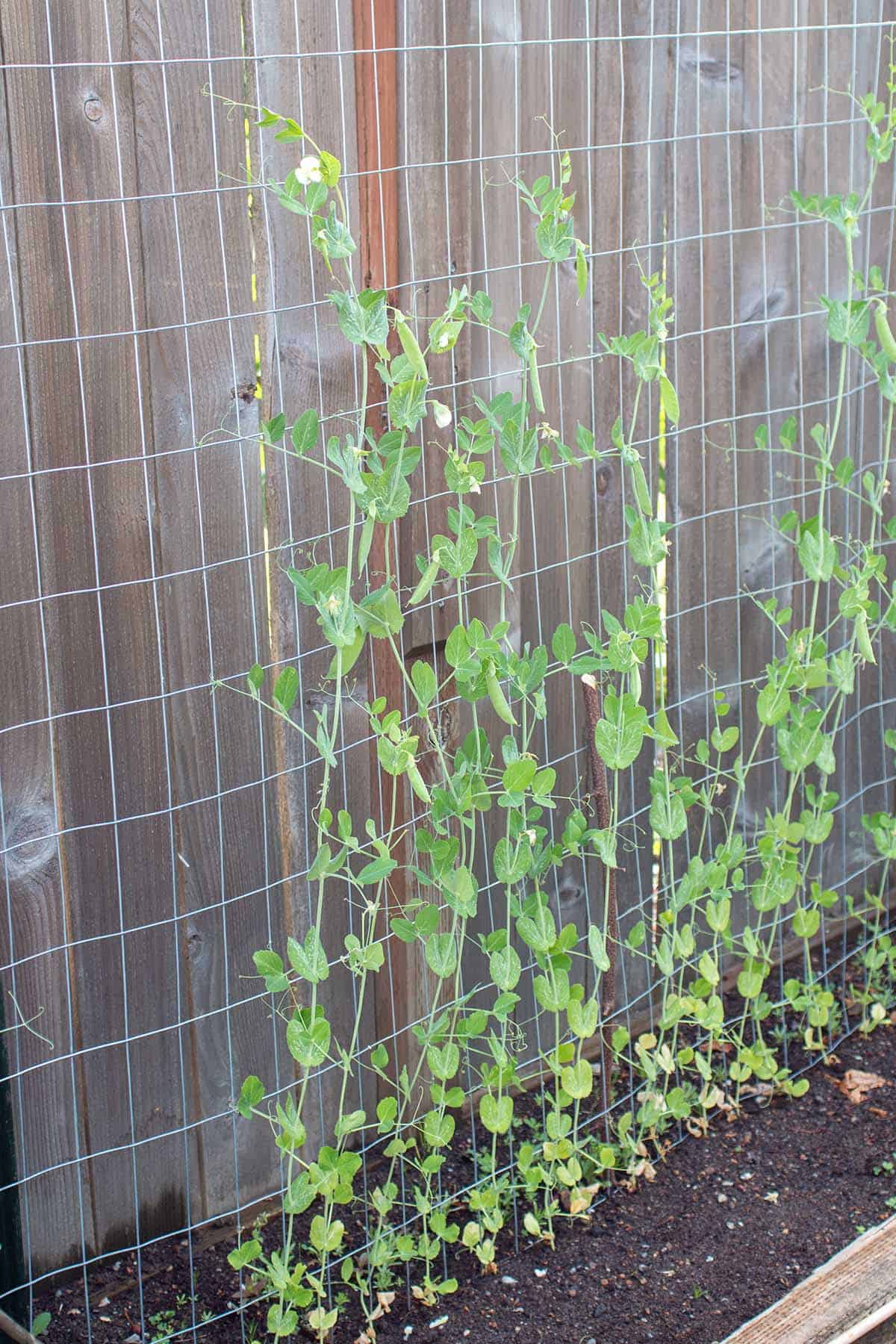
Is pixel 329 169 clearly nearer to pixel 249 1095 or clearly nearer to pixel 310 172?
pixel 310 172

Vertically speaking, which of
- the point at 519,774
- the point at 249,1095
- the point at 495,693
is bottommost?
the point at 249,1095

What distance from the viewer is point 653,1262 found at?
2.29 m

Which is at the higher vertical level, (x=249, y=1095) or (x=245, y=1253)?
(x=249, y=1095)

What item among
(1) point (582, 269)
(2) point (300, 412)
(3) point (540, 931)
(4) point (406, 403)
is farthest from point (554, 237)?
(3) point (540, 931)

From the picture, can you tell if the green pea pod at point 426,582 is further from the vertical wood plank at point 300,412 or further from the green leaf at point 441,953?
the green leaf at point 441,953

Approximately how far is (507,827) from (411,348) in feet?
3.00

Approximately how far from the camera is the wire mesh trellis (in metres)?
1.90

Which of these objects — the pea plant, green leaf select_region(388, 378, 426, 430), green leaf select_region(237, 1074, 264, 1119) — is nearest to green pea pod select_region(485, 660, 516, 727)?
the pea plant

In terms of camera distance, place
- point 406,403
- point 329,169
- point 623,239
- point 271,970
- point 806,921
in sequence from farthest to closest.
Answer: point 806,921 → point 623,239 → point 271,970 → point 406,403 → point 329,169

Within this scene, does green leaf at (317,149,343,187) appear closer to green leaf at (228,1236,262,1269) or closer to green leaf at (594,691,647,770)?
green leaf at (594,691,647,770)

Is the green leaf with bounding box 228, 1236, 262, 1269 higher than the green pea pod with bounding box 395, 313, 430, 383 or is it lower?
lower

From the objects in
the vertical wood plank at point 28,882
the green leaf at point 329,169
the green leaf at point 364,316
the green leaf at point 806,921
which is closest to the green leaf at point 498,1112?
the vertical wood plank at point 28,882

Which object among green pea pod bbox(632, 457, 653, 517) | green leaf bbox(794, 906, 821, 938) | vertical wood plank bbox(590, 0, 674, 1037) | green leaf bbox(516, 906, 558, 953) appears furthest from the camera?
green leaf bbox(794, 906, 821, 938)

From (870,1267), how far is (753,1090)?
55 cm
